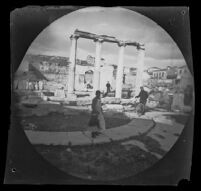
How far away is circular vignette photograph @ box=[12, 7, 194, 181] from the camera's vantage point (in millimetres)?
1624

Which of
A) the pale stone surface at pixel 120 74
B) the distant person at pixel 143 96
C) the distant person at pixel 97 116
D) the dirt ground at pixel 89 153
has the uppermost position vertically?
the pale stone surface at pixel 120 74

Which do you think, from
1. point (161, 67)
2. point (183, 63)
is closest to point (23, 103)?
point (161, 67)

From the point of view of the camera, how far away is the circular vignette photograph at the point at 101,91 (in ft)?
5.33

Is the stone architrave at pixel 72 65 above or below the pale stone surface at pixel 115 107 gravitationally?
above

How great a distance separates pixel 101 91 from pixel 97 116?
0.49 ft

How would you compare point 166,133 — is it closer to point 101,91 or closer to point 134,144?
point 134,144

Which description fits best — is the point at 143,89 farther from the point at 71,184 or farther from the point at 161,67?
the point at 71,184

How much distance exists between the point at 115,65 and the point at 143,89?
0.71 feet

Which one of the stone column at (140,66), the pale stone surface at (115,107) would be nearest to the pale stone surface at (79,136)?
the pale stone surface at (115,107)

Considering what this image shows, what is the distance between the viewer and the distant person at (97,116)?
163 cm

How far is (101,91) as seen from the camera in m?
1.65

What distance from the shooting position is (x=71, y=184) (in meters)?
1.64

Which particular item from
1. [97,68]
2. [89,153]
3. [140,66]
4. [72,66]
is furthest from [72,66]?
A: [89,153]

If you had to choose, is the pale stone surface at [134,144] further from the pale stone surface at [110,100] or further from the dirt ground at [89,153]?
the pale stone surface at [110,100]
